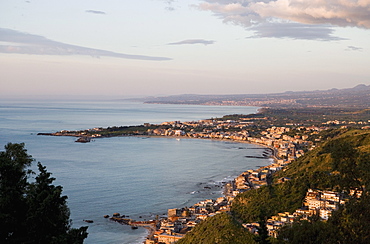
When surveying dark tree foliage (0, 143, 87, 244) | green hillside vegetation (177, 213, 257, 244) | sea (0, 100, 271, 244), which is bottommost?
sea (0, 100, 271, 244)

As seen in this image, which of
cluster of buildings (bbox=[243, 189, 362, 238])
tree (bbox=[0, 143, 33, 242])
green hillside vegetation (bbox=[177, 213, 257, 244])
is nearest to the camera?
tree (bbox=[0, 143, 33, 242])

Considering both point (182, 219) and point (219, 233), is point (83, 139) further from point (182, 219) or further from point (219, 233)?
point (219, 233)

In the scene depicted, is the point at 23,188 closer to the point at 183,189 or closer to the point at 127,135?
the point at 183,189

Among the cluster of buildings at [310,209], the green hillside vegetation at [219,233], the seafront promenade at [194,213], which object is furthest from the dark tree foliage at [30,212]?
the seafront promenade at [194,213]

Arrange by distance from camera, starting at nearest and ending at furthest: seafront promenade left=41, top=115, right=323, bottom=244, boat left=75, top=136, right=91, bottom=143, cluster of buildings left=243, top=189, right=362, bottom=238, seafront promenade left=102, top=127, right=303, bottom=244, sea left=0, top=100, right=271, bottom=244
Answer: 1. cluster of buildings left=243, top=189, right=362, bottom=238
2. seafront promenade left=102, top=127, right=303, bottom=244
3. seafront promenade left=41, top=115, right=323, bottom=244
4. sea left=0, top=100, right=271, bottom=244
5. boat left=75, top=136, right=91, bottom=143

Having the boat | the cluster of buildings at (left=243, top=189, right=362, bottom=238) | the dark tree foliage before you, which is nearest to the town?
the cluster of buildings at (left=243, top=189, right=362, bottom=238)

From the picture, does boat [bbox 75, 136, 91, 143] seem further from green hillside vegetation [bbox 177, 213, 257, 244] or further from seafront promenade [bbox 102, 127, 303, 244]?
green hillside vegetation [bbox 177, 213, 257, 244]

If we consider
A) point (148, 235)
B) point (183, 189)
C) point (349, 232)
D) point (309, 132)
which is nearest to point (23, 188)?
point (349, 232)
